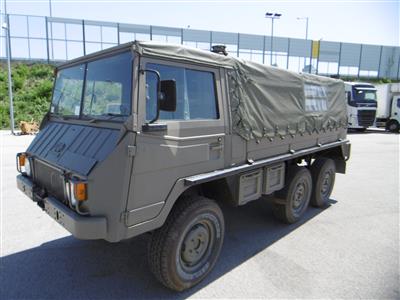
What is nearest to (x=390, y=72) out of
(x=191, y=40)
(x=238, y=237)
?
(x=191, y=40)

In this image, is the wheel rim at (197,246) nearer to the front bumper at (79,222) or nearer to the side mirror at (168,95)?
the front bumper at (79,222)

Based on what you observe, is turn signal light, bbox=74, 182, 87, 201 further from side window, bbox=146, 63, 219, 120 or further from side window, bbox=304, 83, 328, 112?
side window, bbox=304, 83, 328, 112

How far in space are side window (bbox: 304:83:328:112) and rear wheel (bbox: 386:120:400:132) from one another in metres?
19.3

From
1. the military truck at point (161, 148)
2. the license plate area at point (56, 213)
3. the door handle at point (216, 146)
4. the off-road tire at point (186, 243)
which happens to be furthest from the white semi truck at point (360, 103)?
the license plate area at point (56, 213)

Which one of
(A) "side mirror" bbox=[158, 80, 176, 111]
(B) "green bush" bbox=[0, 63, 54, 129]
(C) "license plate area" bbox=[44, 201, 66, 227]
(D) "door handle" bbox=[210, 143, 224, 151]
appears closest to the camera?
(A) "side mirror" bbox=[158, 80, 176, 111]

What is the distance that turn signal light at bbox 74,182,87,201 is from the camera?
2.54 meters

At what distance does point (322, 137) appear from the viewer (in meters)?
5.84

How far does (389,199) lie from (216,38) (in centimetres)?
3201

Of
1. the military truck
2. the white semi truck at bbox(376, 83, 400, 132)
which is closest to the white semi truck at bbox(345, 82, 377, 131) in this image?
the white semi truck at bbox(376, 83, 400, 132)

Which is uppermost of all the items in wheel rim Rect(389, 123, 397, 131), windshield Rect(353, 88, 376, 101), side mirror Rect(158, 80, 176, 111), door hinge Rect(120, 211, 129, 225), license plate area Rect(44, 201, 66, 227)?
windshield Rect(353, 88, 376, 101)

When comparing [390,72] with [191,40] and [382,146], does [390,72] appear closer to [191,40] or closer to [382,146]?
[191,40]

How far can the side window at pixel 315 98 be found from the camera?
5.25 metres

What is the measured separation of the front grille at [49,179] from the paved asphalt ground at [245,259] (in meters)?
Result: 1.00

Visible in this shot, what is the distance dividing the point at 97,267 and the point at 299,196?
3.43m
